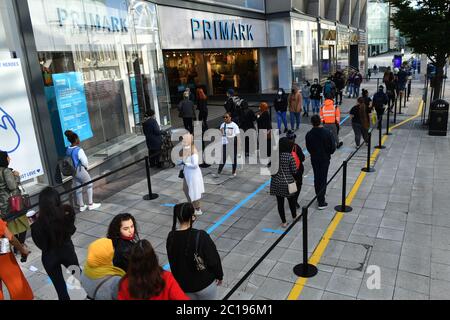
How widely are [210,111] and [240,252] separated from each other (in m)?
15.5

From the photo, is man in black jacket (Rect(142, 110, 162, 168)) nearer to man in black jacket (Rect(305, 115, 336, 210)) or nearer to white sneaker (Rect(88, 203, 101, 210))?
white sneaker (Rect(88, 203, 101, 210))

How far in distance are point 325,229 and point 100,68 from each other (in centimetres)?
764

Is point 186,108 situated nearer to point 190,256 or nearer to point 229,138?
point 229,138

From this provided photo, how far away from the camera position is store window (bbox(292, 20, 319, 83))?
23.9 meters

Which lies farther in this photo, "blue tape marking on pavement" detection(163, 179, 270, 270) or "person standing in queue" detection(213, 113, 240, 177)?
"person standing in queue" detection(213, 113, 240, 177)

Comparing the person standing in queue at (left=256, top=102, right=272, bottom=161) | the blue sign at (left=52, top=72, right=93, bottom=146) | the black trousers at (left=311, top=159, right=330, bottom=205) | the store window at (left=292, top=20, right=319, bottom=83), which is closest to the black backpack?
the blue sign at (left=52, top=72, right=93, bottom=146)

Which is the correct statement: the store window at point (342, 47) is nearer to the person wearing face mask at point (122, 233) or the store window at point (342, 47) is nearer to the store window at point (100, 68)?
the store window at point (100, 68)

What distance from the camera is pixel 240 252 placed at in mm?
6285

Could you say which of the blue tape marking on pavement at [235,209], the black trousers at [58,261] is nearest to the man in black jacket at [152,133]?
the blue tape marking on pavement at [235,209]

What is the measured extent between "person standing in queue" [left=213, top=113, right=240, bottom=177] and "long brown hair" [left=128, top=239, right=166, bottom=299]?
695 centimetres

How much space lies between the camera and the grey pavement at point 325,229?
525 cm

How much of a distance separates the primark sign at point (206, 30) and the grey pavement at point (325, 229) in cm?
626

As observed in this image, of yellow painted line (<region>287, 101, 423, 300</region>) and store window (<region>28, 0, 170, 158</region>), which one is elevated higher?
store window (<region>28, 0, 170, 158</region>)

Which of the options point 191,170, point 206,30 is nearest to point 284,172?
point 191,170
